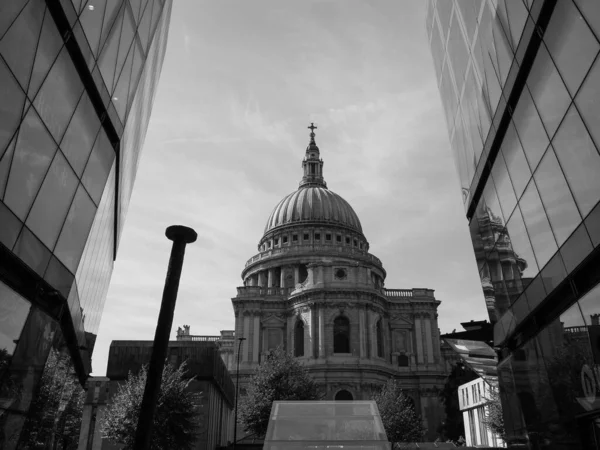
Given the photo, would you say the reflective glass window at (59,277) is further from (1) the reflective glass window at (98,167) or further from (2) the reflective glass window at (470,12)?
(2) the reflective glass window at (470,12)

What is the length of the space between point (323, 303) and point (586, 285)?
52.6 metres

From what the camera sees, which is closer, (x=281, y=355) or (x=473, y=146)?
(x=473, y=146)

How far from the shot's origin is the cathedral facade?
61938 millimetres

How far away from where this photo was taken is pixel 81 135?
1520 centimetres

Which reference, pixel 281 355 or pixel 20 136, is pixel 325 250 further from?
pixel 20 136

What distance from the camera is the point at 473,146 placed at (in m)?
21.5

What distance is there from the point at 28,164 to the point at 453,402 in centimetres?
6604

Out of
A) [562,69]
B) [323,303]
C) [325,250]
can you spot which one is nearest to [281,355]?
[323,303]

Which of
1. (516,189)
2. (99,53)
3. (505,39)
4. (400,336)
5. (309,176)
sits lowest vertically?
(516,189)

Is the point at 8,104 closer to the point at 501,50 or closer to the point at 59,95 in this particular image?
the point at 59,95

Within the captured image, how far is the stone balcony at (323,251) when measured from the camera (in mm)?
79062

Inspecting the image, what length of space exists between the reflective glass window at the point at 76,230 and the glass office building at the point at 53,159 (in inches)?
1.5

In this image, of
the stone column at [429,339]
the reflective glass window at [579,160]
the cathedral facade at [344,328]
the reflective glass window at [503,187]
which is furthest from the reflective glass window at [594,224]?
the stone column at [429,339]

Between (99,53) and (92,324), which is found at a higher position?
(99,53)
